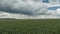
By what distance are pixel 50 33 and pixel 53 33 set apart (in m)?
0.35

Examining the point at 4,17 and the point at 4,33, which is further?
the point at 4,17

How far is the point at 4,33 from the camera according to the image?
905 inches

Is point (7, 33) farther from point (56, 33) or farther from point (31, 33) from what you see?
point (56, 33)

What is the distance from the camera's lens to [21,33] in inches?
908

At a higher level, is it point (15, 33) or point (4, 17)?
point (15, 33)

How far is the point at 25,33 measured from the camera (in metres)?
22.9

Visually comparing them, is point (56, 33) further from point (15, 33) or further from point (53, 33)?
point (15, 33)

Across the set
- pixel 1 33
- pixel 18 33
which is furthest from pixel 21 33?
pixel 1 33

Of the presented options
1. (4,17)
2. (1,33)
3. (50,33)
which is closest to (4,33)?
(1,33)

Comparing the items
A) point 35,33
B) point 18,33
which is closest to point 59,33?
point 35,33

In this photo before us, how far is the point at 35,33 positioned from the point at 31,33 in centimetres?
37

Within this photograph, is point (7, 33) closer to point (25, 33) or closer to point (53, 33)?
point (25, 33)

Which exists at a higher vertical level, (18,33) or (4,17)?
(18,33)

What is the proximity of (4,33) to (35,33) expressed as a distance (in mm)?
2686
